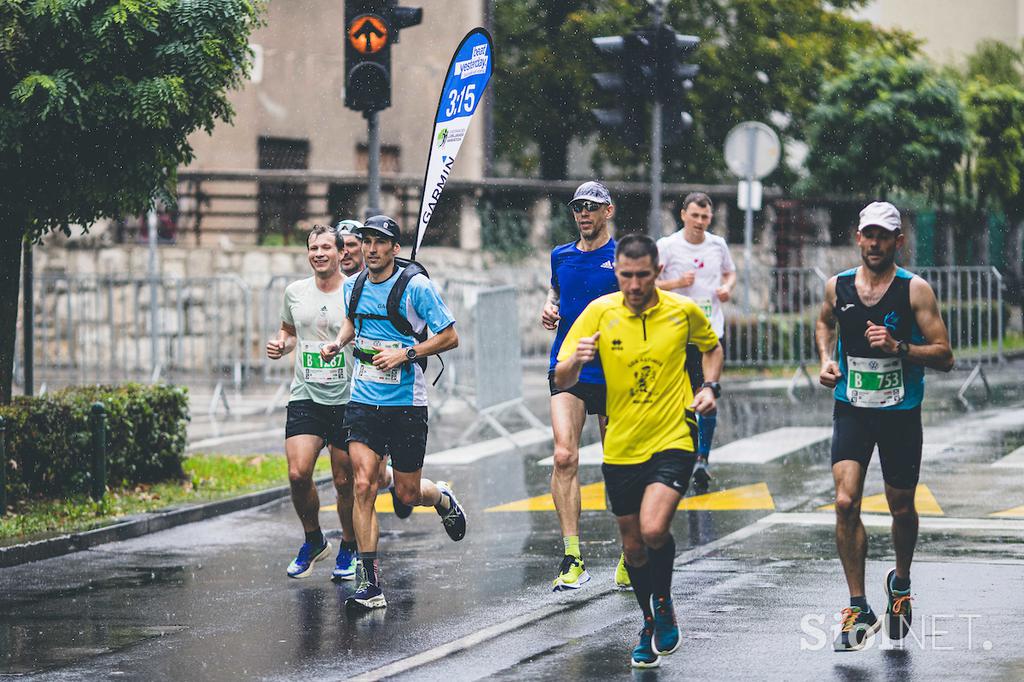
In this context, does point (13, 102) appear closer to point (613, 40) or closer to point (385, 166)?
point (613, 40)

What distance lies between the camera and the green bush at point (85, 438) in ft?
37.2

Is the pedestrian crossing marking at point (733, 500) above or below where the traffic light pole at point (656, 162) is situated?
below

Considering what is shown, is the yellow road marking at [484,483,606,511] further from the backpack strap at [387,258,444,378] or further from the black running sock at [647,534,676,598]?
the black running sock at [647,534,676,598]

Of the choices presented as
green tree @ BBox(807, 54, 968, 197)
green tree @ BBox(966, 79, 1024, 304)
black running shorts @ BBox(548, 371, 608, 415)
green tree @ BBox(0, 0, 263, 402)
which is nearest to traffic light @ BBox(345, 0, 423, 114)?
green tree @ BBox(0, 0, 263, 402)

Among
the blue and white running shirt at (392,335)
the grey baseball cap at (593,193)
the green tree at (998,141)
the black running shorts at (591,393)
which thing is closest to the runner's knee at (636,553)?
the black running shorts at (591,393)

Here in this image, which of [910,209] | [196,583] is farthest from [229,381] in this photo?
[910,209]

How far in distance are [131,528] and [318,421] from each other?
2374 mm

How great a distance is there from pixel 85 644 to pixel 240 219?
61.6 ft

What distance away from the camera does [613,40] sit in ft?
54.0

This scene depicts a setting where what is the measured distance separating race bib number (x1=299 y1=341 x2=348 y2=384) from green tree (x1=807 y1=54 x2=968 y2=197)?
69.6 feet

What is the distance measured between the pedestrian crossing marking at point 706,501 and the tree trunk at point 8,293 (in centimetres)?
349

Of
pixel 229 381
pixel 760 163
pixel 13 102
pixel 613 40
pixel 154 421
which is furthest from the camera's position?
pixel 760 163

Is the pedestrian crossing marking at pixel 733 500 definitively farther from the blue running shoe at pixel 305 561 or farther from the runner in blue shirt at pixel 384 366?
the runner in blue shirt at pixel 384 366

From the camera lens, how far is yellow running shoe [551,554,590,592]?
28.3ft
